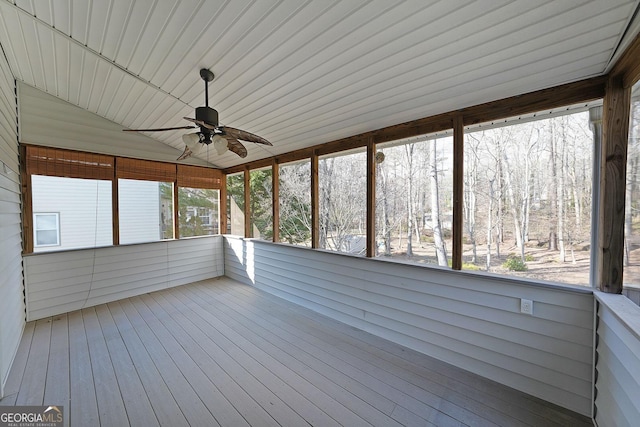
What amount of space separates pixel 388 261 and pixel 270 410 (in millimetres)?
1844

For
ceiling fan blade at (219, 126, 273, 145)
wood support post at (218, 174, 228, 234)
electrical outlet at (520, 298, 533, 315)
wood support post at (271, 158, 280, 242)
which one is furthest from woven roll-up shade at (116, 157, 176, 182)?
electrical outlet at (520, 298, 533, 315)

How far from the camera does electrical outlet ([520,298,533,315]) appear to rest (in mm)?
2006

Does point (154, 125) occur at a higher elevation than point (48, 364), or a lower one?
higher

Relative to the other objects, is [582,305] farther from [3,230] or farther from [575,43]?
[3,230]

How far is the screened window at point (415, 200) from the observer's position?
3481mm

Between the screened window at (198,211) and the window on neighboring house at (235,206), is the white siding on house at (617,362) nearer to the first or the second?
the window on neighboring house at (235,206)

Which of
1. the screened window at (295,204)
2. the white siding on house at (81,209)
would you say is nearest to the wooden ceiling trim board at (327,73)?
the white siding on house at (81,209)

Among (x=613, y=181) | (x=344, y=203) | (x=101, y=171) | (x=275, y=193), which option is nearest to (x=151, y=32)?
(x=275, y=193)

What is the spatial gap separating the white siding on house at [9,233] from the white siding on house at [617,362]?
14.3 feet

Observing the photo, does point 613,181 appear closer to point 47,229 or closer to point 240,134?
point 240,134

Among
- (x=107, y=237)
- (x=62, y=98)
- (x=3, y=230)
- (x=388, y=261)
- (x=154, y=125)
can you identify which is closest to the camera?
(x=3, y=230)

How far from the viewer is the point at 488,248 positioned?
291 cm

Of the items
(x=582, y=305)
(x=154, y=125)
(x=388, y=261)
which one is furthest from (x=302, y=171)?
(x=582, y=305)

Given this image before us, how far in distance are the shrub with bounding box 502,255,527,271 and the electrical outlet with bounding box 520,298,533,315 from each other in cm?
79
